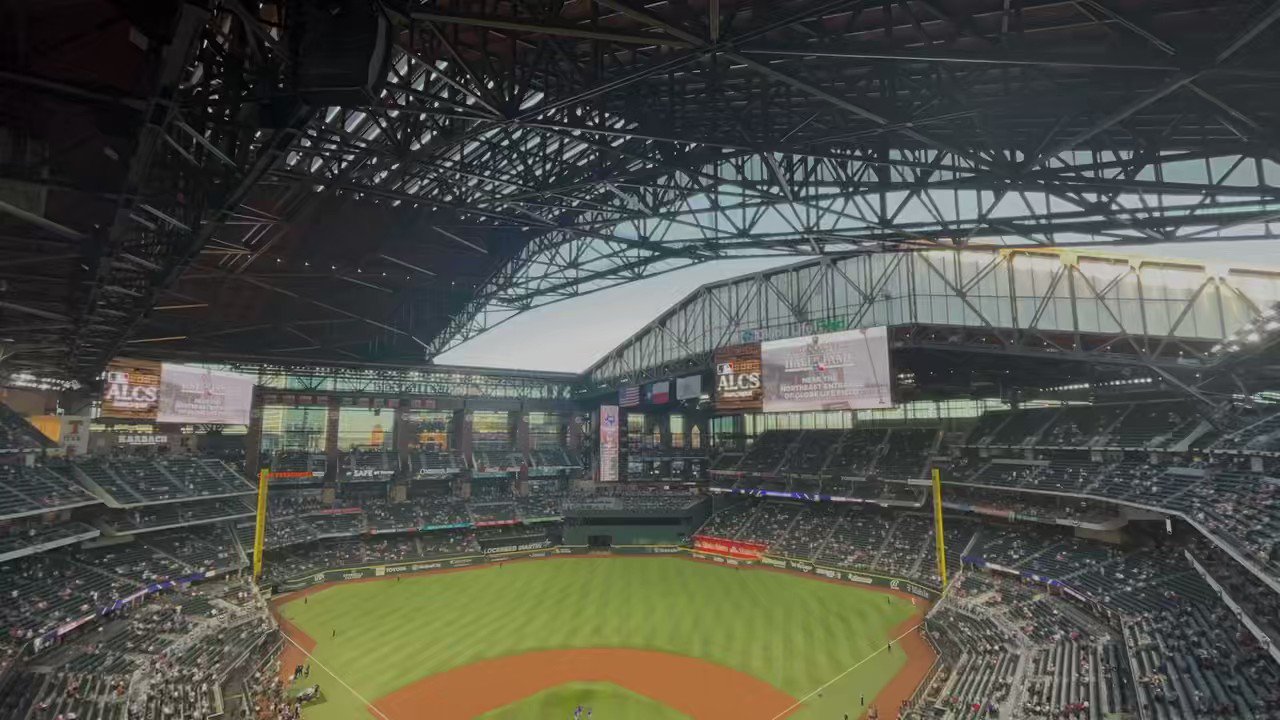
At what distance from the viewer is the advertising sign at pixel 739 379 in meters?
46.1

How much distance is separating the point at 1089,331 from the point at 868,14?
33605 mm

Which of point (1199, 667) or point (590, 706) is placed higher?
point (1199, 667)

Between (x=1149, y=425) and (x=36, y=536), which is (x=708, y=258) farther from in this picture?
(x=36, y=536)

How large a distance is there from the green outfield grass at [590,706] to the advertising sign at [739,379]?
918 inches

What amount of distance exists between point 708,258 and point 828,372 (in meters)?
19.9

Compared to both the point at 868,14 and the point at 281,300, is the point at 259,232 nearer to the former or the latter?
the point at 281,300

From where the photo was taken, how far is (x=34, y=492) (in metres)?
30.8

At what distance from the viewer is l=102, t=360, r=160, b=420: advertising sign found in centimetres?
4000

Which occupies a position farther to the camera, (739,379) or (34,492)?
(739,379)

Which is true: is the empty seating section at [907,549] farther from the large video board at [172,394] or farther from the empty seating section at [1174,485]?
the large video board at [172,394]

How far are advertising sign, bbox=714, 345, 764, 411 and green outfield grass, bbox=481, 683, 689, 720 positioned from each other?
23.3 meters

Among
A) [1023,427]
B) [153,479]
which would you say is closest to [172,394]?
[153,479]

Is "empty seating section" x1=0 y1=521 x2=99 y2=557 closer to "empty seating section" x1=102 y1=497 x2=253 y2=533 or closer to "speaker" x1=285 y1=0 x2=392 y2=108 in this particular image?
"empty seating section" x1=102 y1=497 x2=253 y2=533

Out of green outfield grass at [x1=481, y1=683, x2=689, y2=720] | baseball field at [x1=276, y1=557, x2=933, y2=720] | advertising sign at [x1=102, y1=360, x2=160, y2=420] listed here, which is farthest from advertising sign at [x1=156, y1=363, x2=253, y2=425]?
green outfield grass at [x1=481, y1=683, x2=689, y2=720]
